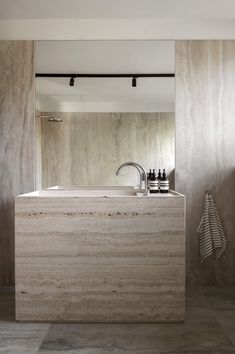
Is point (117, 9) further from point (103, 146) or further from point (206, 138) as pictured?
point (206, 138)

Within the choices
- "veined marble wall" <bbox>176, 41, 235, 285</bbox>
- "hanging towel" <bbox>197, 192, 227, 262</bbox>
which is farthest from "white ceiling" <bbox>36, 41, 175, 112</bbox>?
"hanging towel" <bbox>197, 192, 227, 262</bbox>

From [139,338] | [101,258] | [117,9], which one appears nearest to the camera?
[139,338]

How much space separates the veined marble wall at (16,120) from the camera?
10.7ft

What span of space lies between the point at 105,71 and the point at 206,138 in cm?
100

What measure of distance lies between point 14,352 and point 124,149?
5.75 feet

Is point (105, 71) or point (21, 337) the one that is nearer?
point (21, 337)

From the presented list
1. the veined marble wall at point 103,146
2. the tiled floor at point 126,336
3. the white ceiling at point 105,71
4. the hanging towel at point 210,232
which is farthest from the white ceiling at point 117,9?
the tiled floor at point 126,336

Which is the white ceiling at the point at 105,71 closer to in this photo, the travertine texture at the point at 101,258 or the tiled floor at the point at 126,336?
the travertine texture at the point at 101,258

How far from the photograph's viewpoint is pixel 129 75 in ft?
10.8

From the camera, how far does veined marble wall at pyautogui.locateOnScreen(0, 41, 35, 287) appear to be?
3258 millimetres

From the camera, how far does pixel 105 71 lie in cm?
329

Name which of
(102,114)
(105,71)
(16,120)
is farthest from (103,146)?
(16,120)

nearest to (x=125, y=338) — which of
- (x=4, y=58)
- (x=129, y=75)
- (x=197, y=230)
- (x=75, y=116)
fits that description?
(x=197, y=230)

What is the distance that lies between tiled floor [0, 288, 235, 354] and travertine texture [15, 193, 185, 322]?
0.33ft
